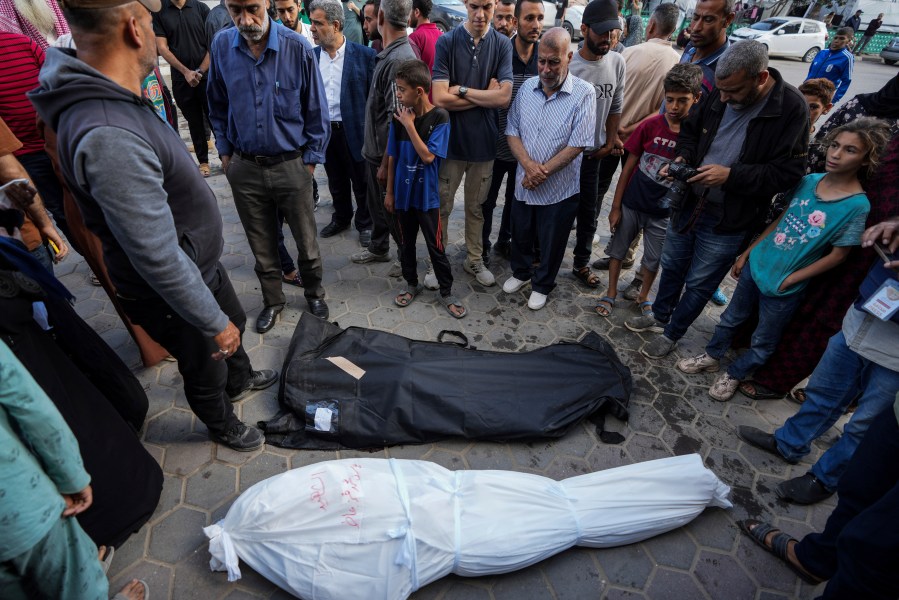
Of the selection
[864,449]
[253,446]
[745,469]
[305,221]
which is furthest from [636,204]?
[253,446]

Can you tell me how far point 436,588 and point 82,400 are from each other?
5.77 feet

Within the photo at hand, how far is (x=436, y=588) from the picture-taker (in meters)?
2.07

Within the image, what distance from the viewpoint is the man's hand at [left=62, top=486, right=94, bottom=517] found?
1.43 metres

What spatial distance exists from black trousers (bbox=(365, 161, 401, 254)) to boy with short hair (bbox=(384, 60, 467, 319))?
158 mm

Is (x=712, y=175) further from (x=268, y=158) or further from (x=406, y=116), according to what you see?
(x=268, y=158)

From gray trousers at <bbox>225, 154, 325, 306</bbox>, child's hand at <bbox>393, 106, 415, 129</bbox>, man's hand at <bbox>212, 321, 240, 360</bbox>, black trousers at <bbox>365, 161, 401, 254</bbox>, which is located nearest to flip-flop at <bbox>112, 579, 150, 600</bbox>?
man's hand at <bbox>212, 321, 240, 360</bbox>

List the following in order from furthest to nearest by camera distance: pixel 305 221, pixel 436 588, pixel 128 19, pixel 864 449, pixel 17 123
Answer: pixel 305 221
pixel 17 123
pixel 436 588
pixel 864 449
pixel 128 19

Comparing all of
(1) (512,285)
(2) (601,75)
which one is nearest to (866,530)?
(1) (512,285)

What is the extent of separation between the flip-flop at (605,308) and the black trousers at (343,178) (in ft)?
8.24

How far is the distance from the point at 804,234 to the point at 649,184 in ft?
3.70

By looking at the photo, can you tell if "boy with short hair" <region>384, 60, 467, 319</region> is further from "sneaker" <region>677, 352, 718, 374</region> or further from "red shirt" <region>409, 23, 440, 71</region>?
"sneaker" <region>677, 352, 718, 374</region>

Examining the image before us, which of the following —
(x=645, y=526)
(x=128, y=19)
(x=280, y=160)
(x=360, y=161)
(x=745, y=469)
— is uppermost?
(x=128, y=19)

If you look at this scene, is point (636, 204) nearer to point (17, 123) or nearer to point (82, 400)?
point (82, 400)

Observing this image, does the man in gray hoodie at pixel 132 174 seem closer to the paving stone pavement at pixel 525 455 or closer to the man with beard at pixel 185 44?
the paving stone pavement at pixel 525 455
